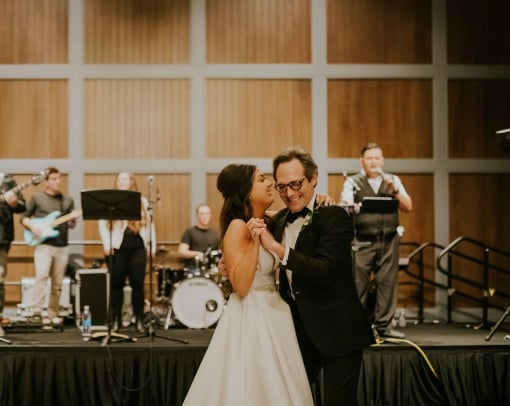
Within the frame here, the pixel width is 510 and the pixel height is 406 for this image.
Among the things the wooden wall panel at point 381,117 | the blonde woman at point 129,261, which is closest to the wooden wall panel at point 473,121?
the wooden wall panel at point 381,117

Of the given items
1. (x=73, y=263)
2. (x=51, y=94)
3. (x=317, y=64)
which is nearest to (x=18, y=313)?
(x=73, y=263)

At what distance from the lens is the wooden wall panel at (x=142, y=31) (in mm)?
9070

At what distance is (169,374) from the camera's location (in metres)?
5.95

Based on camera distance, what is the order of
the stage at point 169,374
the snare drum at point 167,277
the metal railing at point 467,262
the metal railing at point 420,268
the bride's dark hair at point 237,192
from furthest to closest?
the metal railing at point 420,268, the metal railing at point 467,262, the snare drum at point 167,277, the stage at point 169,374, the bride's dark hair at point 237,192

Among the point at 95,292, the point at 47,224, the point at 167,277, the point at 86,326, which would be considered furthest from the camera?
the point at 167,277

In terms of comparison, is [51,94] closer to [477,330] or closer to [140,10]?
[140,10]

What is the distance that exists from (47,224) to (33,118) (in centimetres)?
167

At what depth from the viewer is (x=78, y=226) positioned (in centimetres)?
898

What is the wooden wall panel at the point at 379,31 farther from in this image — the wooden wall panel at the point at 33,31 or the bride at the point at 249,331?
the bride at the point at 249,331

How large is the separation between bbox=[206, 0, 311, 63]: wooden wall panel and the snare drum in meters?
2.74

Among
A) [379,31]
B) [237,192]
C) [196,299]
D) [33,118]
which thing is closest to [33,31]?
[33,118]

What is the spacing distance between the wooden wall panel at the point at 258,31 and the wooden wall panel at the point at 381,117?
2.26 ft

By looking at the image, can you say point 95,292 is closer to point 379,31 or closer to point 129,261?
point 129,261

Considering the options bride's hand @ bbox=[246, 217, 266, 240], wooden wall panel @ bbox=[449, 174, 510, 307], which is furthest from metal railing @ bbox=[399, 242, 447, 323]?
bride's hand @ bbox=[246, 217, 266, 240]
